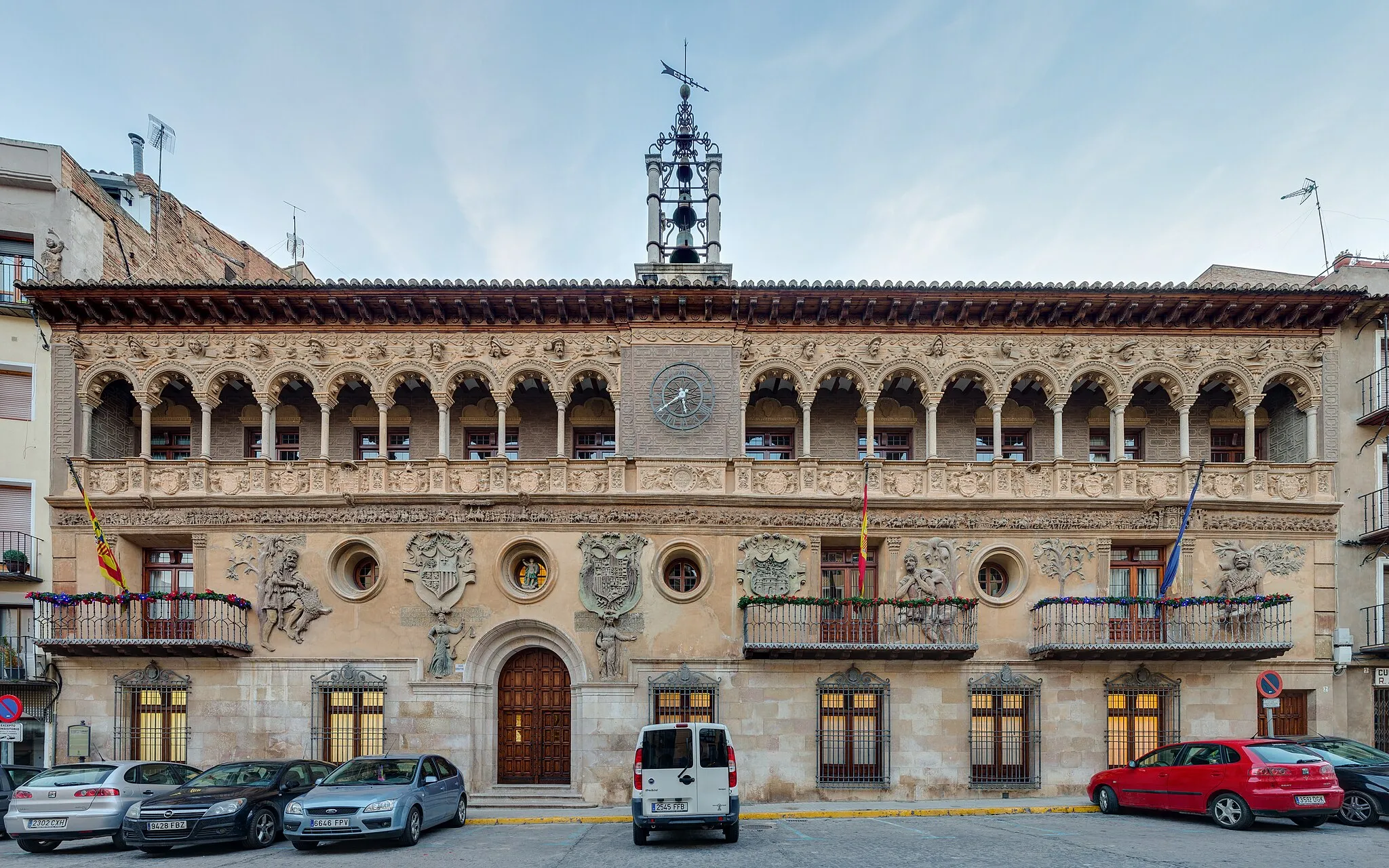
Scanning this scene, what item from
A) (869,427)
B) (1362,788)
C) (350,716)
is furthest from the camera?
(869,427)

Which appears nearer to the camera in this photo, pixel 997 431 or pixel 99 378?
pixel 997 431

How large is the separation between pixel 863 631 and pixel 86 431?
1890 cm

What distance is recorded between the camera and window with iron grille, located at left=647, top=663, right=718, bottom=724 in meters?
20.2

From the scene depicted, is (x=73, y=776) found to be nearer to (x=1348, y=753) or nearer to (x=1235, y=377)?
(x=1348, y=753)

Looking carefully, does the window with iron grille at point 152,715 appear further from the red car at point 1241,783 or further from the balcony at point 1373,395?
the balcony at point 1373,395

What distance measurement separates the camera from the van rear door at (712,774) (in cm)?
1430

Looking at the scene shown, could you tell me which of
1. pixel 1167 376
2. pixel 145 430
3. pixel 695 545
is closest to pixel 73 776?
pixel 145 430

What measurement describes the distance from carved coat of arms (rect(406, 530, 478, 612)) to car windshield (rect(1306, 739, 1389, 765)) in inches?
672

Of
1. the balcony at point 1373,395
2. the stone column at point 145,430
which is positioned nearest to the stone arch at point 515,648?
the stone column at point 145,430

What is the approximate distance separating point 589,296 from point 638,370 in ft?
6.82

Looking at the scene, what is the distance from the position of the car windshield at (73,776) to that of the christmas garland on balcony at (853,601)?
12156 mm

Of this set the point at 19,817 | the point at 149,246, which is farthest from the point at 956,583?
the point at 149,246

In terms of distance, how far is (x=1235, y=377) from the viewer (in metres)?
21.6

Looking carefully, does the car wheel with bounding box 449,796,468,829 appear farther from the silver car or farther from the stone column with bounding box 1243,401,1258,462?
the stone column with bounding box 1243,401,1258,462
